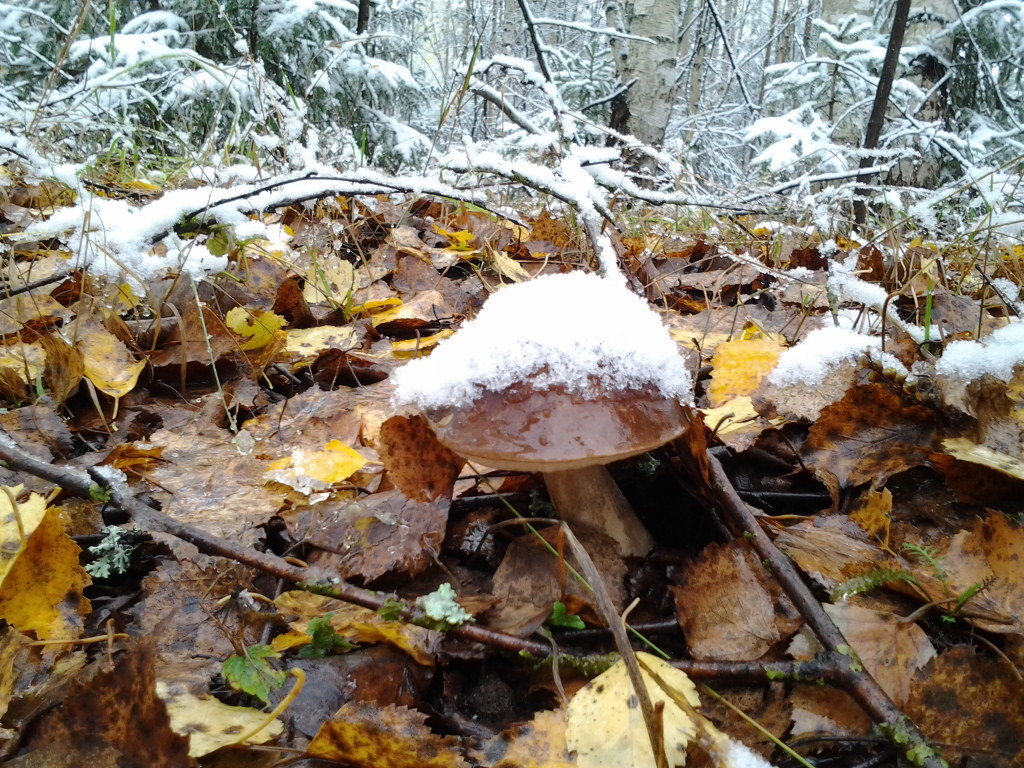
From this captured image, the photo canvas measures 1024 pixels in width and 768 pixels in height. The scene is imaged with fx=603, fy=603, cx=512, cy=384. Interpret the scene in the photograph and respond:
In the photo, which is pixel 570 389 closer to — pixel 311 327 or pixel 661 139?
pixel 311 327

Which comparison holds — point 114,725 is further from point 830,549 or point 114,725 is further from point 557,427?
point 830,549

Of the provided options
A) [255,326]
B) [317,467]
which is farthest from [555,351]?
[255,326]

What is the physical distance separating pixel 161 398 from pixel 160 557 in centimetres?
70

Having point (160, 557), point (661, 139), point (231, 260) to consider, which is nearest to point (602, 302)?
point (160, 557)

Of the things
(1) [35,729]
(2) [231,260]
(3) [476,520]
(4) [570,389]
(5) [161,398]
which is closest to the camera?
(1) [35,729]

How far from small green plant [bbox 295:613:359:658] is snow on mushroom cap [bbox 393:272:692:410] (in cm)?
40

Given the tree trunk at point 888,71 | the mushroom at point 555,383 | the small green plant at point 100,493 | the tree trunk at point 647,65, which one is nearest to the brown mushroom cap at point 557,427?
the mushroom at point 555,383

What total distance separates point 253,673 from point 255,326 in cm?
117

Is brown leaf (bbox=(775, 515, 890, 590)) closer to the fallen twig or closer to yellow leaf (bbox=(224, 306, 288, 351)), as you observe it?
the fallen twig

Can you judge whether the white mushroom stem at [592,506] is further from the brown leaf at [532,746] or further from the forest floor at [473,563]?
the brown leaf at [532,746]

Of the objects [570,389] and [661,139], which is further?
[661,139]

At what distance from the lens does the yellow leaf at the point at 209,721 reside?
804mm

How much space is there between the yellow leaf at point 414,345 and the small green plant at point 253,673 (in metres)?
1.12

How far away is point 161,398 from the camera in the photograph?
172 centimetres
